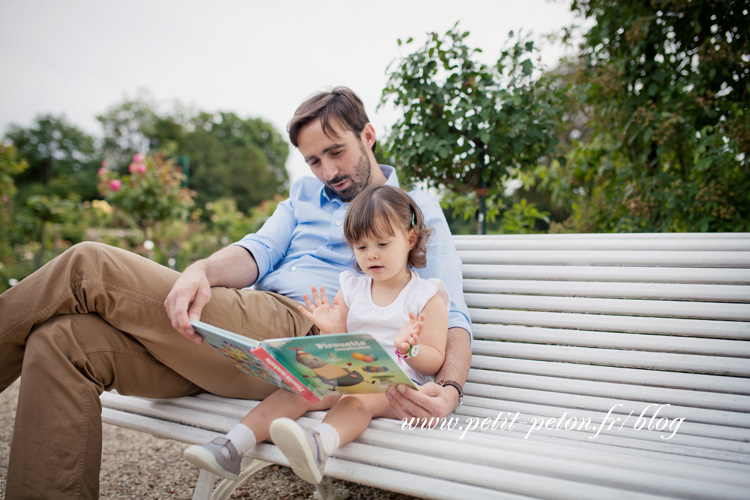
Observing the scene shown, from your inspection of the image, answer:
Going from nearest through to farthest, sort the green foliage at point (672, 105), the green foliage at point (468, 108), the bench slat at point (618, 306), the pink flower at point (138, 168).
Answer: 1. the bench slat at point (618, 306)
2. the green foliage at point (672, 105)
3. the green foliage at point (468, 108)
4. the pink flower at point (138, 168)

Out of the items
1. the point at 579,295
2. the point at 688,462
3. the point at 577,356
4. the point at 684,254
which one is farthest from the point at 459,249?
the point at 688,462

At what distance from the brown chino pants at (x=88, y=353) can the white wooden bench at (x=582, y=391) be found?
0.14 metres

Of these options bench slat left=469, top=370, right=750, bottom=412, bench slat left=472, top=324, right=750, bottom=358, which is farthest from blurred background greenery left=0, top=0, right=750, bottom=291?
bench slat left=469, top=370, right=750, bottom=412

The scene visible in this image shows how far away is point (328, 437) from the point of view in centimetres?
133

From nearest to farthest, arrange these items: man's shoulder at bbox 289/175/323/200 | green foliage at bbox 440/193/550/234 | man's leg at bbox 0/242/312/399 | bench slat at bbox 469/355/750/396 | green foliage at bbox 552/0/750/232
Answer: man's leg at bbox 0/242/312/399
bench slat at bbox 469/355/750/396
man's shoulder at bbox 289/175/323/200
green foliage at bbox 552/0/750/232
green foliage at bbox 440/193/550/234

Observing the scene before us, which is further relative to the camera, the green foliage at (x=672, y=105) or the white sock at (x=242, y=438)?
the green foliage at (x=672, y=105)

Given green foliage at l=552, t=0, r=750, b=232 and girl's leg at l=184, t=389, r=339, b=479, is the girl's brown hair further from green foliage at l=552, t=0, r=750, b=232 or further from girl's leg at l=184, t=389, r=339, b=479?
green foliage at l=552, t=0, r=750, b=232

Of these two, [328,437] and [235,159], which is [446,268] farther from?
[235,159]

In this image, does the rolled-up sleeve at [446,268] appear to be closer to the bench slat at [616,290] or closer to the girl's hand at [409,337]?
the bench slat at [616,290]

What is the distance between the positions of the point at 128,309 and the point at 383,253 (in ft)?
2.94

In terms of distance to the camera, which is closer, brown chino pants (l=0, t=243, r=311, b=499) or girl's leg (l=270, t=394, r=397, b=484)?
girl's leg (l=270, t=394, r=397, b=484)

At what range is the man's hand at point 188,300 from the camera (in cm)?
158

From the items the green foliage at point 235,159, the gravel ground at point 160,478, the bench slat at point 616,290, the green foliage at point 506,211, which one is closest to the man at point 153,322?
the bench slat at point 616,290

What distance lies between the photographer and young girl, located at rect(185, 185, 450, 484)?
4.48 ft
